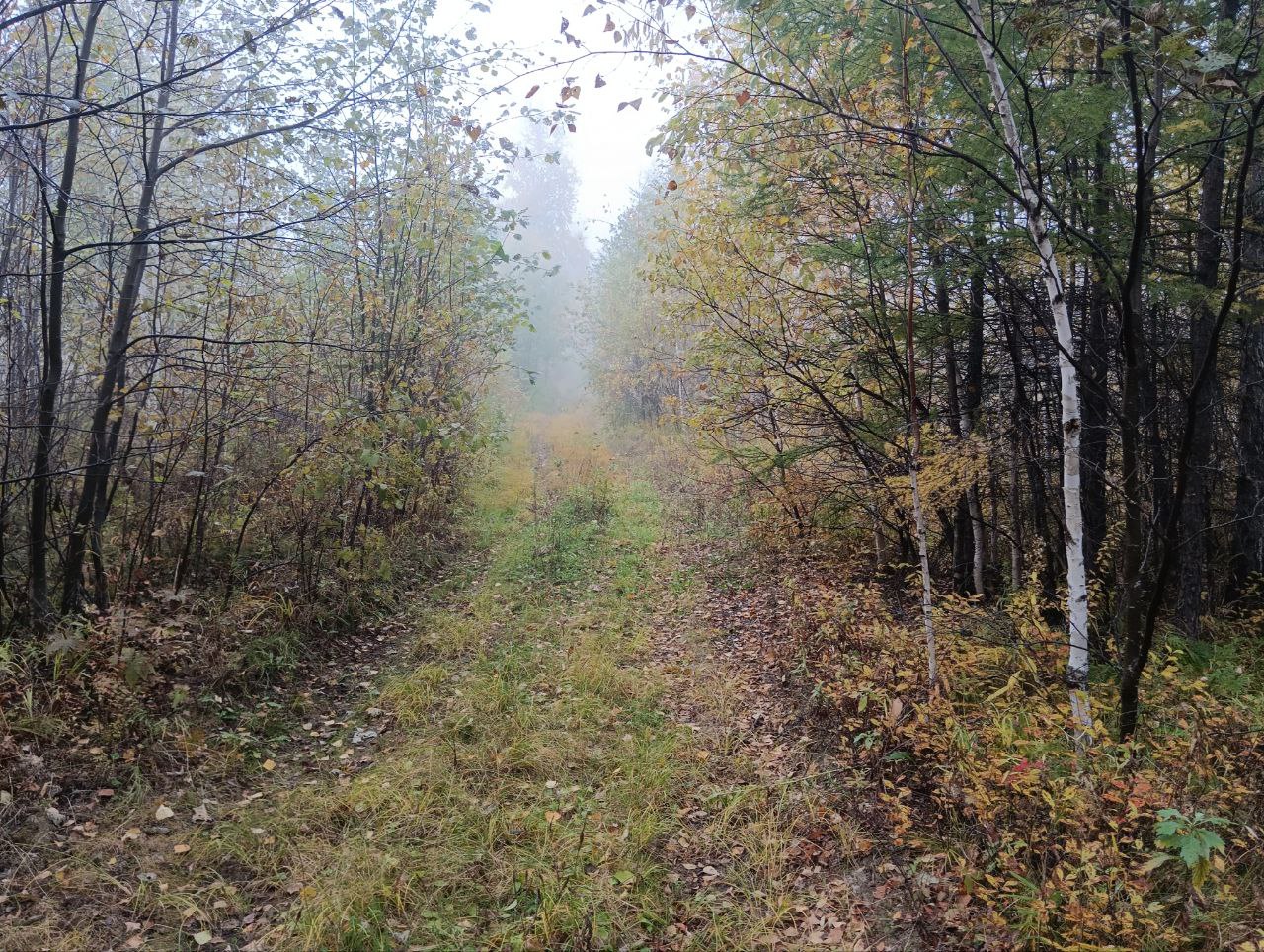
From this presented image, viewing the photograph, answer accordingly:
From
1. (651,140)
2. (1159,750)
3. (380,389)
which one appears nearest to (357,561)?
(380,389)

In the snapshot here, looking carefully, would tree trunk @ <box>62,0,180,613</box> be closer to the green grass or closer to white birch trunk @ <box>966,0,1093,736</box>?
the green grass

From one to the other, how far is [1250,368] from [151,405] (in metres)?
10.1

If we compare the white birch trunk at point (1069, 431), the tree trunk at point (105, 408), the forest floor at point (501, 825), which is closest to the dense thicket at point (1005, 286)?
the white birch trunk at point (1069, 431)

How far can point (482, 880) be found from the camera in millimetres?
3689

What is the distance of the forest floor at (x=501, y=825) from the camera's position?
3.34 meters

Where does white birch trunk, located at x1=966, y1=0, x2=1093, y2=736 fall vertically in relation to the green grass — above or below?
above

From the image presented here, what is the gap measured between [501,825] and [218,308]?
18.2 feet

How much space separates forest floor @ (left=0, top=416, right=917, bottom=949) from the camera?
10.9 ft

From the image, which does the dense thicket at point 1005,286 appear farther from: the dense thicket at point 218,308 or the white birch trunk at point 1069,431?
the dense thicket at point 218,308

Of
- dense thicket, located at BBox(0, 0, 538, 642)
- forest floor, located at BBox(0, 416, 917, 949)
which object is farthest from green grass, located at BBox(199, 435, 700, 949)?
dense thicket, located at BBox(0, 0, 538, 642)

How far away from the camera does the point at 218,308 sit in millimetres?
6496

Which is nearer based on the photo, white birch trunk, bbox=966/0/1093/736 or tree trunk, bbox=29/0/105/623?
white birch trunk, bbox=966/0/1093/736

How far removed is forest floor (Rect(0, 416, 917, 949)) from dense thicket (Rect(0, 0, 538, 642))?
1882mm

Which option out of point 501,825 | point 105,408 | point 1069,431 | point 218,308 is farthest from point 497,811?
point 218,308
